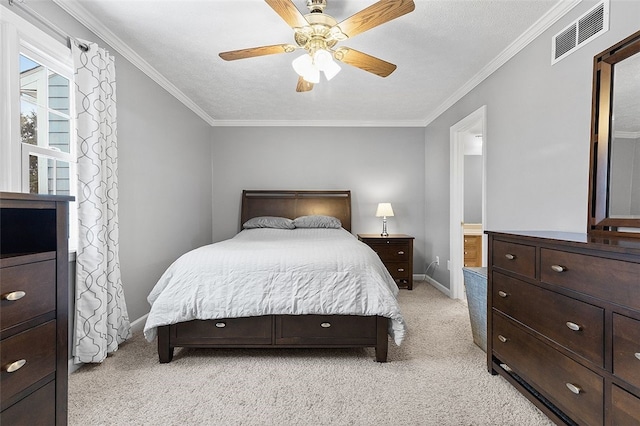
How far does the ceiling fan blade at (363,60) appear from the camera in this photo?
226 cm

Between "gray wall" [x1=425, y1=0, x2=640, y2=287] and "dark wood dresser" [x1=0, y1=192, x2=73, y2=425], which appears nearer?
"dark wood dresser" [x1=0, y1=192, x2=73, y2=425]

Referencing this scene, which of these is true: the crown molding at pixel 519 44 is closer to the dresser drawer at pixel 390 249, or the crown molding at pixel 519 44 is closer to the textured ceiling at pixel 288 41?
the textured ceiling at pixel 288 41

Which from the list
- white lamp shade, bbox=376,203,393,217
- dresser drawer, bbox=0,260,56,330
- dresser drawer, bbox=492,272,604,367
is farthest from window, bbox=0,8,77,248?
white lamp shade, bbox=376,203,393,217

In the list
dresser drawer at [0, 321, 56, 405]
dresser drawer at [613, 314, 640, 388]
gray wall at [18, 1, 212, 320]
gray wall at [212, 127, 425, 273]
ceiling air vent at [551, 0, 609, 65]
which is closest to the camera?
dresser drawer at [0, 321, 56, 405]

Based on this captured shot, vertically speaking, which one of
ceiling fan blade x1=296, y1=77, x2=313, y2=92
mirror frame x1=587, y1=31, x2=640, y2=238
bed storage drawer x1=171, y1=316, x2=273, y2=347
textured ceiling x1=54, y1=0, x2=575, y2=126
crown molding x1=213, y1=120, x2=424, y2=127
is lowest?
bed storage drawer x1=171, y1=316, x2=273, y2=347

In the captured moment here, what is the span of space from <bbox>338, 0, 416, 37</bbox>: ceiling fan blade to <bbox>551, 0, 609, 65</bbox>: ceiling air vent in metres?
1.13

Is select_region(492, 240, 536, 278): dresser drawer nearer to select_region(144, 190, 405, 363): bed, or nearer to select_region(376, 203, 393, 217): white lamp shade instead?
select_region(144, 190, 405, 363): bed

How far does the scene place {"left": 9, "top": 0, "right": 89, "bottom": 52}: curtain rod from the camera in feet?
5.91

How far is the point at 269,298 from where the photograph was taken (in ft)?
7.54

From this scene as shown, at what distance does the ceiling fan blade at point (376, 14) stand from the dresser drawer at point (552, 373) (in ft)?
6.23

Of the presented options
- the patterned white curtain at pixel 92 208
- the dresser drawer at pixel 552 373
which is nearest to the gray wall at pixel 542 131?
the dresser drawer at pixel 552 373

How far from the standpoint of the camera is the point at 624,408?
1209 millimetres

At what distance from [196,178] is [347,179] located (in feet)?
7.31

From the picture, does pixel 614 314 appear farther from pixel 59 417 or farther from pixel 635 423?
pixel 59 417
